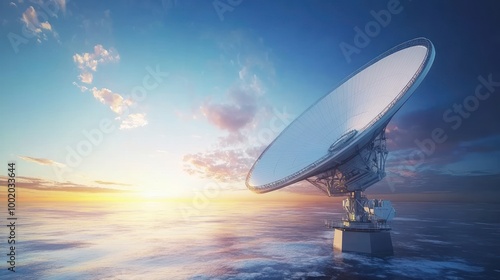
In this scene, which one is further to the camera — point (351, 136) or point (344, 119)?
point (344, 119)

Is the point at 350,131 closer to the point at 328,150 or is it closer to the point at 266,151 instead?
the point at 328,150

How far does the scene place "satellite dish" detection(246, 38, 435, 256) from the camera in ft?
116

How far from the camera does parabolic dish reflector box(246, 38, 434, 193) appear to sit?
34.6 m

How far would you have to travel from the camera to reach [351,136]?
123 feet

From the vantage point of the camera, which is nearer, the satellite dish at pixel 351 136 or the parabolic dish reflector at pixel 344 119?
the parabolic dish reflector at pixel 344 119

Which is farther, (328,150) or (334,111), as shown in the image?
(334,111)

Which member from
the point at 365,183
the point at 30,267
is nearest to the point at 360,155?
the point at 365,183

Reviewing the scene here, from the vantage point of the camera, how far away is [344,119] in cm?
4381

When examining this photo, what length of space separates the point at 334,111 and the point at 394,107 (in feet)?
42.2

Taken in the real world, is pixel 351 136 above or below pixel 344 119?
below

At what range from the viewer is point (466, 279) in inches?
1379

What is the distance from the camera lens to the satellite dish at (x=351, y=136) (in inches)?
1387

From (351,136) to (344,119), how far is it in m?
6.89

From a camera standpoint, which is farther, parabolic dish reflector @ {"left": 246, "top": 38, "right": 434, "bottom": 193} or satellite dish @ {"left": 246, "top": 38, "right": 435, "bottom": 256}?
satellite dish @ {"left": 246, "top": 38, "right": 435, "bottom": 256}
